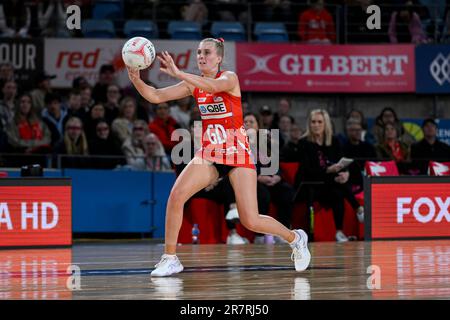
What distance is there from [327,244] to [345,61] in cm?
759

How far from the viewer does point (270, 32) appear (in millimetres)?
21422

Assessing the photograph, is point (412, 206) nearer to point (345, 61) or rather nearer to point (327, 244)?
point (327, 244)

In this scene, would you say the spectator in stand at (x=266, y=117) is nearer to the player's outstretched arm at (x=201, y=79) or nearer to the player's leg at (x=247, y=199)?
the player's leg at (x=247, y=199)

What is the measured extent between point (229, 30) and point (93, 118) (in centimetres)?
493

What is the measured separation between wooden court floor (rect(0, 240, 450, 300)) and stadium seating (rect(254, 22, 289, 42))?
8.10 meters

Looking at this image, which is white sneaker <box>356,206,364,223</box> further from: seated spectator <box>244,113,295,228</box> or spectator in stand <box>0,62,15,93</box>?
spectator in stand <box>0,62,15,93</box>

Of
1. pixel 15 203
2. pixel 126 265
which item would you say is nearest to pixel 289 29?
pixel 15 203

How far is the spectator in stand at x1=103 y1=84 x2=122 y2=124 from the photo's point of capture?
58.9ft

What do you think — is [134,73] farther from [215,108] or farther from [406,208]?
[406,208]

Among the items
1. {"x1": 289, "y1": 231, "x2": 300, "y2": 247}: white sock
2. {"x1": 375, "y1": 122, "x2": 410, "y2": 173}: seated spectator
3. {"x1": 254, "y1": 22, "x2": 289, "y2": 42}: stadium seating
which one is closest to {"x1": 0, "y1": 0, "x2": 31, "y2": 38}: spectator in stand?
{"x1": 254, "y1": 22, "x2": 289, "y2": 42}: stadium seating

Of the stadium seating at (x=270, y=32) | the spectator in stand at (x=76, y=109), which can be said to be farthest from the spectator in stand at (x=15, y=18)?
the stadium seating at (x=270, y=32)

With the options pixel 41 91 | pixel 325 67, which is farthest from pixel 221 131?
pixel 325 67

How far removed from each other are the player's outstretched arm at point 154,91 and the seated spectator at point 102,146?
731 cm
